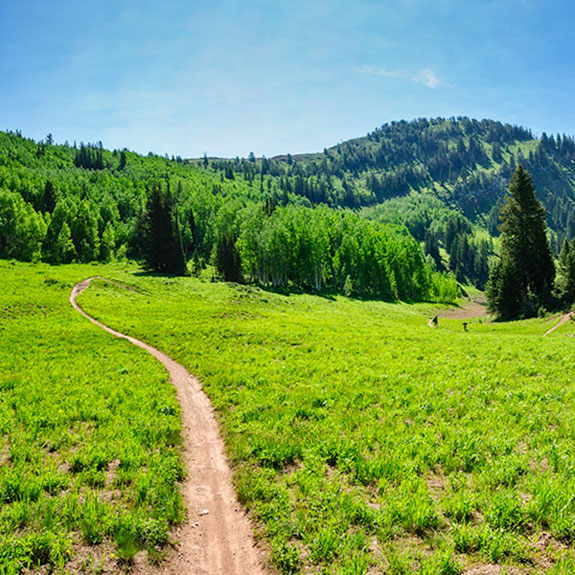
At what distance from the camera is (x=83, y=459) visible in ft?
29.4

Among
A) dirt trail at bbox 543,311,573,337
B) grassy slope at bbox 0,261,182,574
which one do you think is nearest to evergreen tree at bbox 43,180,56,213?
grassy slope at bbox 0,261,182,574

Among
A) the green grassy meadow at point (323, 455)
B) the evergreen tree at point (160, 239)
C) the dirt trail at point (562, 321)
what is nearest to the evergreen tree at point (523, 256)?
the dirt trail at point (562, 321)

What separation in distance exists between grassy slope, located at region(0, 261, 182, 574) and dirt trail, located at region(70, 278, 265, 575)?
1.49 feet

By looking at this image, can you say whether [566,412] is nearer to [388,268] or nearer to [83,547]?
[83,547]

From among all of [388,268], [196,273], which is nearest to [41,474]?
[196,273]

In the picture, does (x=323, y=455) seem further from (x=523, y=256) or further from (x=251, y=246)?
(x=251, y=246)

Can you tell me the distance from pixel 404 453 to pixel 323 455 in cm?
227

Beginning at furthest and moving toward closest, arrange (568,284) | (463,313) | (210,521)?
(463,313), (568,284), (210,521)

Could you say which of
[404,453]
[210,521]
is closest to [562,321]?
[404,453]

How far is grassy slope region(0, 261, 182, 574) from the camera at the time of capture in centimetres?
625

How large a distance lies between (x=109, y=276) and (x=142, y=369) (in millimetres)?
48944

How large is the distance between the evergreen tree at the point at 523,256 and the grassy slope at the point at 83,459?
184 ft

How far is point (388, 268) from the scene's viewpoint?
100875 millimetres

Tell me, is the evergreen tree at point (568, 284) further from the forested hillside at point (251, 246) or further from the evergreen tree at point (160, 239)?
the evergreen tree at point (160, 239)
